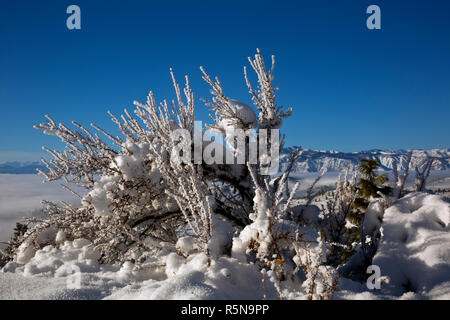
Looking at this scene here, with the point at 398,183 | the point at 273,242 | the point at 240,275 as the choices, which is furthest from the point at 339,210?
the point at 240,275

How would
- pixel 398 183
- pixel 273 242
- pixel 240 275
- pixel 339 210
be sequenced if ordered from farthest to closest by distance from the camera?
pixel 339 210
pixel 398 183
pixel 273 242
pixel 240 275

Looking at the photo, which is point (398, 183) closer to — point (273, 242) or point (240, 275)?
point (273, 242)

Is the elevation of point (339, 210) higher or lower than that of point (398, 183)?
lower

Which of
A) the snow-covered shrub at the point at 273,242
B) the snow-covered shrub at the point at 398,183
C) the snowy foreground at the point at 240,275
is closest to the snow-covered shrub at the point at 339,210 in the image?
the snow-covered shrub at the point at 398,183

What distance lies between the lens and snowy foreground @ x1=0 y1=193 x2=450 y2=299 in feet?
7.46

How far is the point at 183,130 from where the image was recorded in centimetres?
463

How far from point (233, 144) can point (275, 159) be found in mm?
839

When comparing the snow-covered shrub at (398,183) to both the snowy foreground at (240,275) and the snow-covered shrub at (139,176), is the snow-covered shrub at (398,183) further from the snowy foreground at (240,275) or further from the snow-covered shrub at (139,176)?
the snow-covered shrub at (139,176)

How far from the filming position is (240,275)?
2590 mm

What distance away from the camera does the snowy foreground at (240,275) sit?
2.27m

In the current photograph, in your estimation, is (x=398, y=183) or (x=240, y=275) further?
(x=398, y=183)
